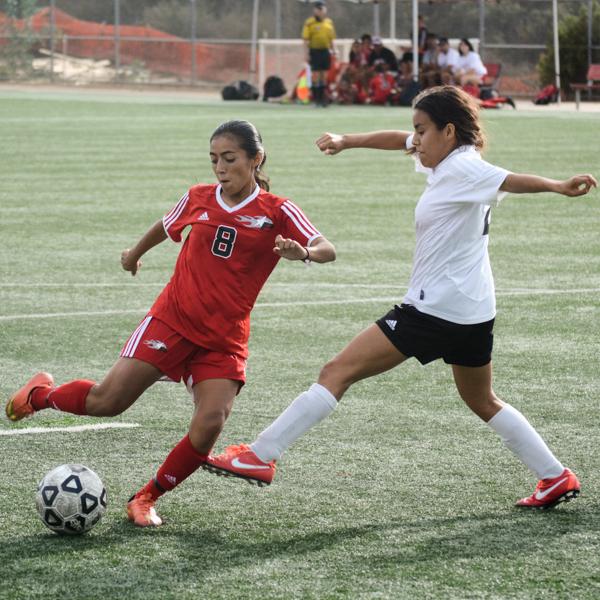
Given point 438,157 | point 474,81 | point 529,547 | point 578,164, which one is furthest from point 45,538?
point 474,81

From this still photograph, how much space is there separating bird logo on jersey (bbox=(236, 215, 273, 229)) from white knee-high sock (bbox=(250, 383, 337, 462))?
0.70 m

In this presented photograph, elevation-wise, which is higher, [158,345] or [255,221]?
[255,221]

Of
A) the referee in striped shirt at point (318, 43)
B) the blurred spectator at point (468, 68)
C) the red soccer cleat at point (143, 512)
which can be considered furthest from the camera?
the referee in striped shirt at point (318, 43)

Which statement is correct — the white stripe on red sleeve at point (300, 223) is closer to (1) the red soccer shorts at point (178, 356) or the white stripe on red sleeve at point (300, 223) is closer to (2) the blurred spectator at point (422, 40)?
(1) the red soccer shorts at point (178, 356)

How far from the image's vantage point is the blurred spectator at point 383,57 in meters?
34.9

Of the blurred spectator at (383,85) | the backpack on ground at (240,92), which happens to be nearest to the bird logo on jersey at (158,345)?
the blurred spectator at (383,85)

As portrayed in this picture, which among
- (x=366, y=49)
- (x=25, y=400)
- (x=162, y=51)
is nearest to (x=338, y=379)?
(x=25, y=400)

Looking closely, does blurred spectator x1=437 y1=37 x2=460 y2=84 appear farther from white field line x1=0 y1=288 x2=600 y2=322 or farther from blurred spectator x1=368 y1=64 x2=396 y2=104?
white field line x1=0 y1=288 x2=600 y2=322

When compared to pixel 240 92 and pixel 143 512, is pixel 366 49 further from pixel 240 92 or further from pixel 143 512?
pixel 143 512

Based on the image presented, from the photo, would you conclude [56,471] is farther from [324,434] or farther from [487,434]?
[487,434]

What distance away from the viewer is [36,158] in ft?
68.2

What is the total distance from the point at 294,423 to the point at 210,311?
0.55 m

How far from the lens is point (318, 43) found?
111 ft

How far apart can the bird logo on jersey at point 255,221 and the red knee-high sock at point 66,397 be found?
0.88m
